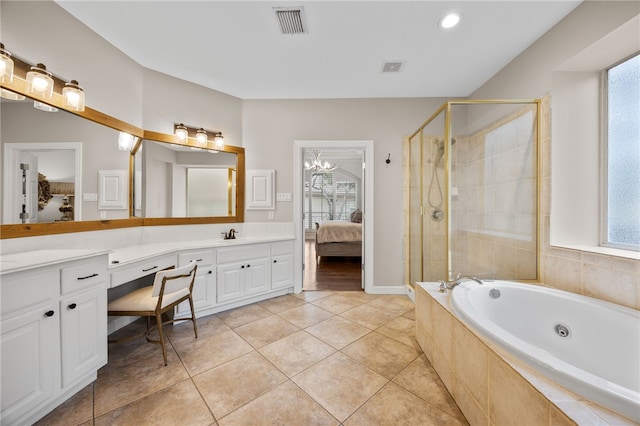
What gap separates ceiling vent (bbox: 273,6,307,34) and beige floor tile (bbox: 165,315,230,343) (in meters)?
2.62

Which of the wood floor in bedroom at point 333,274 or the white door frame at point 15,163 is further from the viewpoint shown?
the wood floor in bedroom at point 333,274

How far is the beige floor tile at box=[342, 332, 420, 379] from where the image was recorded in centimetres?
162

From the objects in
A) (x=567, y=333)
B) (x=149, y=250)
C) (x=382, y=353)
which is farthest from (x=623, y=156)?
(x=149, y=250)

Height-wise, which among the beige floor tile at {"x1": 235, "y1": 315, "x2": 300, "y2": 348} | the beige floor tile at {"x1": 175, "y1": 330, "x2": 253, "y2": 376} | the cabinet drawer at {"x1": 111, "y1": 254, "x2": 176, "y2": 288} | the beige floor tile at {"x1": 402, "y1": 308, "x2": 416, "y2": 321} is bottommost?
the beige floor tile at {"x1": 175, "y1": 330, "x2": 253, "y2": 376}

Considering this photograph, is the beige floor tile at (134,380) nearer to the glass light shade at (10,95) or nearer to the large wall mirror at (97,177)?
the large wall mirror at (97,177)

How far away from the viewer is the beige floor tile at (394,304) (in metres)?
2.56

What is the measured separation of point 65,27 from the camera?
5.76 ft

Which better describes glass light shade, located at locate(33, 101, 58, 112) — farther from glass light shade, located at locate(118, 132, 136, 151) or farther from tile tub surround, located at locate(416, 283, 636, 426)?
tile tub surround, located at locate(416, 283, 636, 426)

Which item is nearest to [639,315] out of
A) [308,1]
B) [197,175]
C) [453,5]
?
[453,5]

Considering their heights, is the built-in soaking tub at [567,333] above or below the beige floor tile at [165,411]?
above

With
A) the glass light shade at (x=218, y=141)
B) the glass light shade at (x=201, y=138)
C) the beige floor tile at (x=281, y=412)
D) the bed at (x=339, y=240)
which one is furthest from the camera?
the bed at (x=339, y=240)

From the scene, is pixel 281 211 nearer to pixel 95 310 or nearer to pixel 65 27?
pixel 95 310

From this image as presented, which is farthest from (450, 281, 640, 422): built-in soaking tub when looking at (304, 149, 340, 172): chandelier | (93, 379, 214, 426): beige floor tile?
(304, 149, 340, 172): chandelier

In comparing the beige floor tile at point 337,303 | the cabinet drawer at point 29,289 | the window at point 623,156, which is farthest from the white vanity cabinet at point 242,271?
the window at point 623,156
